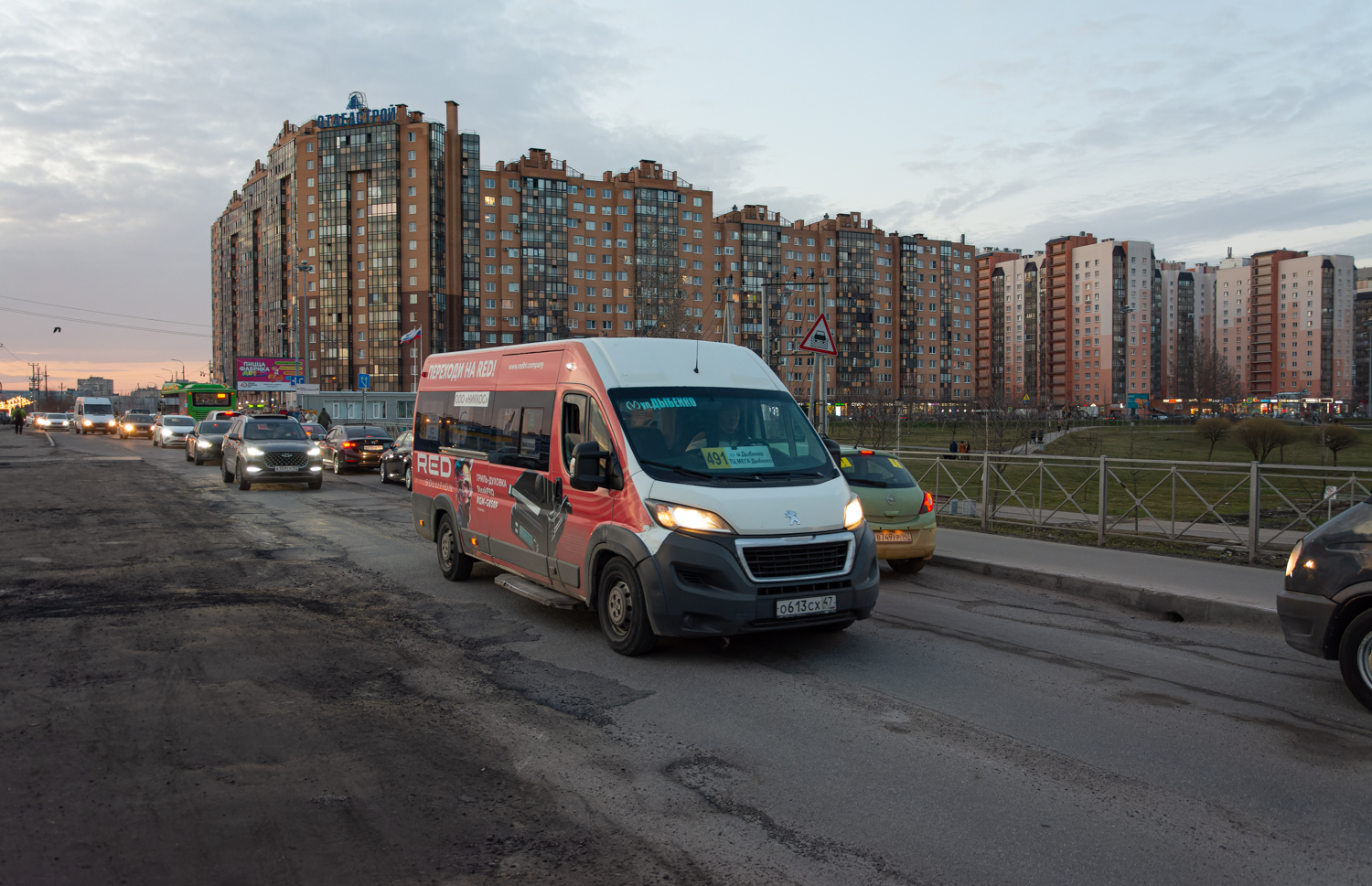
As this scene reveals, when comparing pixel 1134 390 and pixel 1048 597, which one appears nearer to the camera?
pixel 1048 597

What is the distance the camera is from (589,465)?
681cm

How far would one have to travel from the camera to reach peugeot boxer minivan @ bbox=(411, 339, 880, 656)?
628cm

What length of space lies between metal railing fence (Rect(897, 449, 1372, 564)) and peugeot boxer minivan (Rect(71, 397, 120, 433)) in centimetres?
5965

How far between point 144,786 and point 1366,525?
6982 millimetres

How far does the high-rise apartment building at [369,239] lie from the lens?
10744cm

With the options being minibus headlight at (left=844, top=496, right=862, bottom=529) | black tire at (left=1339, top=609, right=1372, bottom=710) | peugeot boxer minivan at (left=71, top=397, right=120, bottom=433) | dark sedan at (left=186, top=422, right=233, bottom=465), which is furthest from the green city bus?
black tire at (left=1339, top=609, right=1372, bottom=710)

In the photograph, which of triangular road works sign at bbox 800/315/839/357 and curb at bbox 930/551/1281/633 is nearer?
curb at bbox 930/551/1281/633

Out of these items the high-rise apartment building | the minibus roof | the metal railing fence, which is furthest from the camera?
the high-rise apartment building

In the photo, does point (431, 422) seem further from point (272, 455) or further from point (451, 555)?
point (272, 455)

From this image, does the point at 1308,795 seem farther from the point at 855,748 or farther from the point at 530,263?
the point at 530,263

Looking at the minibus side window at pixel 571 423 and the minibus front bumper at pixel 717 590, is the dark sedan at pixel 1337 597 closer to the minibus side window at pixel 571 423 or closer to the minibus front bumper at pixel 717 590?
the minibus front bumper at pixel 717 590

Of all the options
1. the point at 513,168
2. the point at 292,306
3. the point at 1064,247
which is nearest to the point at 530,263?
the point at 513,168

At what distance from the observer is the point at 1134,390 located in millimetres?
161500

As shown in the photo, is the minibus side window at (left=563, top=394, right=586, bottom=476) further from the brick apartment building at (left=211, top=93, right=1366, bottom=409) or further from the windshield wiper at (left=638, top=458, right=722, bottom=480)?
the brick apartment building at (left=211, top=93, right=1366, bottom=409)
